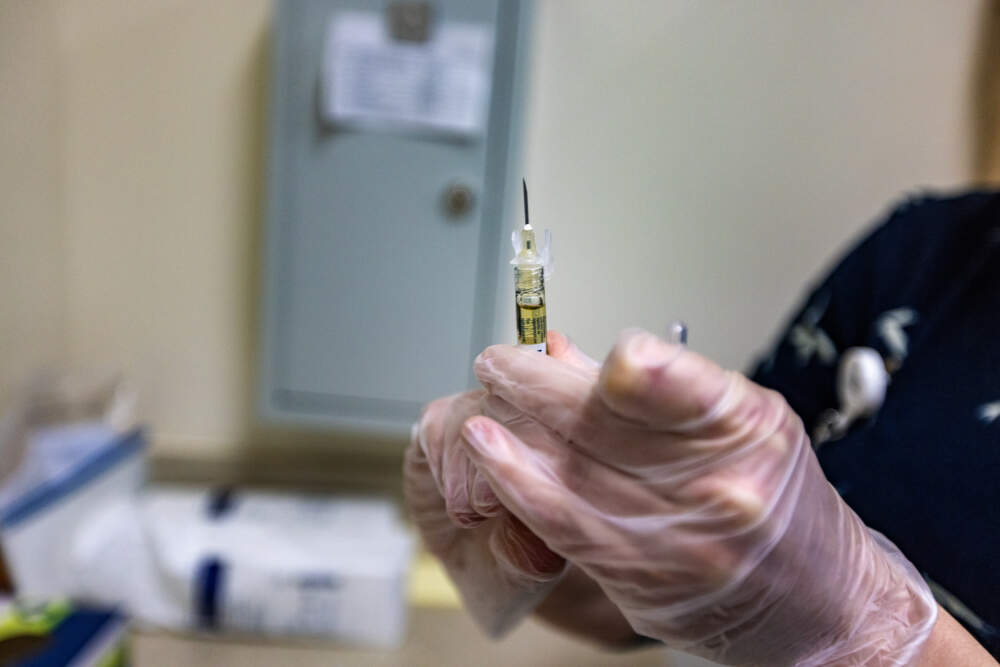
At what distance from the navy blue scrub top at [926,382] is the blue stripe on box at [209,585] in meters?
0.71

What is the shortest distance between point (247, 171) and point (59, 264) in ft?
1.10

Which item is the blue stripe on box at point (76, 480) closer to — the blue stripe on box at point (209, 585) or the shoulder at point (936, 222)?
the blue stripe on box at point (209, 585)

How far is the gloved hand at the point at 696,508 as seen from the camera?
0.89ft

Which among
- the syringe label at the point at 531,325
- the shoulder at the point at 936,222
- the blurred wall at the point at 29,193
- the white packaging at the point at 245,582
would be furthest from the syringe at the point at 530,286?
the blurred wall at the point at 29,193

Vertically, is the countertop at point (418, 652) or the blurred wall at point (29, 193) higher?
the blurred wall at point (29, 193)

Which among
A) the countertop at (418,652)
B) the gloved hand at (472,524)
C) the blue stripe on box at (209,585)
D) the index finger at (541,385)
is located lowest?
the countertop at (418,652)

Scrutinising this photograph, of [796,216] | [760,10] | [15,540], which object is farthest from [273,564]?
[760,10]

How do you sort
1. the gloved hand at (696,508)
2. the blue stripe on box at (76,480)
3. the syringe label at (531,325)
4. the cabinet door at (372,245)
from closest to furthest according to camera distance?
1. the gloved hand at (696,508)
2. the syringe label at (531,325)
3. the blue stripe on box at (76,480)
4. the cabinet door at (372,245)

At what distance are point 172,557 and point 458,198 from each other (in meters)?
0.61

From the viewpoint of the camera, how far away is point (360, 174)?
87 centimetres

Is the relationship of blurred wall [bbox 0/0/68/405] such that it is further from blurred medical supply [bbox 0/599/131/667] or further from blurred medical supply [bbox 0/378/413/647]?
blurred medical supply [bbox 0/599/131/667]

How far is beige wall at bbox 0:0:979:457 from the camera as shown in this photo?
2.94 ft

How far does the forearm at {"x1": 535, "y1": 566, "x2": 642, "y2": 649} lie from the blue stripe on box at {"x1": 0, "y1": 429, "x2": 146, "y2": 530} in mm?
608

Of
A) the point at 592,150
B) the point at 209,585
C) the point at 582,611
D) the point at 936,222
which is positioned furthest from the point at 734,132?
the point at 209,585
